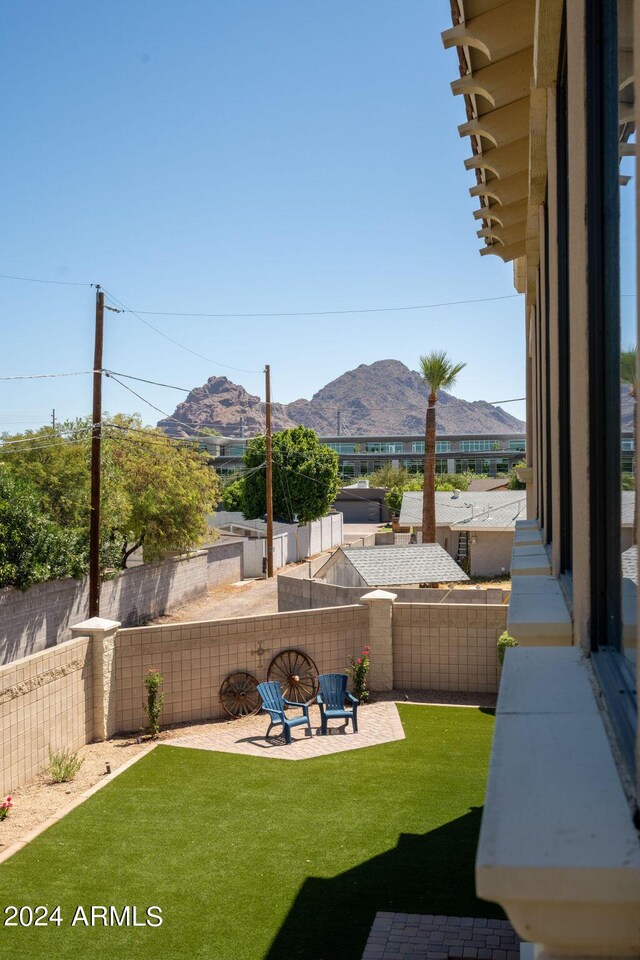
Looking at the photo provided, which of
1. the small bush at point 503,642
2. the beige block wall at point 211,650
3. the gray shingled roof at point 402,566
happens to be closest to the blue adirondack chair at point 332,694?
the beige block wall at point 211,650

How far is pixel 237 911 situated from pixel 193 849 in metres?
1.74

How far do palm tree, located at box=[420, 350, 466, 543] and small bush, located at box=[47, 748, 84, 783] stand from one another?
22.9 metres

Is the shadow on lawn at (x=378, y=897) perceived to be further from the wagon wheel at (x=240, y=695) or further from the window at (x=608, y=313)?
the wagon wheel at (x=240, y=695)

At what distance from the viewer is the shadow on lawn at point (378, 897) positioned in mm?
7934

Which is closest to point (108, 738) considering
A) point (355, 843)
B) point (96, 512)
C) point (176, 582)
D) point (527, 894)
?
point (355, 843)

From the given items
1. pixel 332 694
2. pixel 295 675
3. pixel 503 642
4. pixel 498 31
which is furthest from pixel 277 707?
pixel 498 31

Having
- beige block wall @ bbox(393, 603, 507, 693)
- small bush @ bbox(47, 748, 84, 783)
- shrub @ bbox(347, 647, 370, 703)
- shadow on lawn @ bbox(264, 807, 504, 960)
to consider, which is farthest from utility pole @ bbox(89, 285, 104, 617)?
shadow on lawn @ bbox(264, 807, 504, 960)

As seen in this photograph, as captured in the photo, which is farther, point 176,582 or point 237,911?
point 176,582

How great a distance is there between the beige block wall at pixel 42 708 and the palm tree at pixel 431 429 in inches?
854

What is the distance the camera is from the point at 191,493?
3194 centimetres

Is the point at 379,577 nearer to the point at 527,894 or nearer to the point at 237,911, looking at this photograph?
the point at 237,911

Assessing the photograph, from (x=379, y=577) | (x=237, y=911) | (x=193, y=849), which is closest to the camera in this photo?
(x=237, y=911)

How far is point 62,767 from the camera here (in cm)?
1341

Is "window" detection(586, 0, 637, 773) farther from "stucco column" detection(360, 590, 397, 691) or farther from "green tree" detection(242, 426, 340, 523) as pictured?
"green tree" detection(242, 426, 340, 523)
